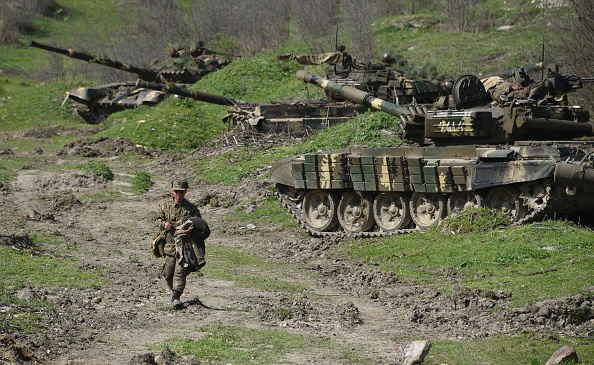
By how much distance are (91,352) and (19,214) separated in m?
11.5

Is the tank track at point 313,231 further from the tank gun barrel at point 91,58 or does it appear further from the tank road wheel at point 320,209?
the tank gun barrel at point 91,58

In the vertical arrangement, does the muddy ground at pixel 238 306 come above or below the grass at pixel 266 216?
below

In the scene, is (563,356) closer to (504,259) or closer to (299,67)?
(504,259)

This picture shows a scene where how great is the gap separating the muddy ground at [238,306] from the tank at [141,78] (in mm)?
19452

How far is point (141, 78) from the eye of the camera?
42.5 metres

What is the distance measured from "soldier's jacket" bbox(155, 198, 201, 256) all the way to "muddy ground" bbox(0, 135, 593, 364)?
808mm

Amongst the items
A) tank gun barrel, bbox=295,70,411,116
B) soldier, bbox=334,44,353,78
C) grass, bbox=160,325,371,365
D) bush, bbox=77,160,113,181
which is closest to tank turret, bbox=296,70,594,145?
tank gun barrel, bbox=295,70,411,116

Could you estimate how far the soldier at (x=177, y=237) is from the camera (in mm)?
12359

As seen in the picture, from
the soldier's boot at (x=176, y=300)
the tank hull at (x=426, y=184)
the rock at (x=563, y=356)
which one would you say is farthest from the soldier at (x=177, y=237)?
the tank hull at (x=426, y=184)

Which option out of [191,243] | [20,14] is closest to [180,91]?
[191,243]

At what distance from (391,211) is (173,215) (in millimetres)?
7003

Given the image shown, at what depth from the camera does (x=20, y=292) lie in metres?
12.1

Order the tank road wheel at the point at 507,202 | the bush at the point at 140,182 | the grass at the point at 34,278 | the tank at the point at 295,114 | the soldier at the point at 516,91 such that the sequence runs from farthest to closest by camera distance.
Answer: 1. the tank at the point at 295,114
2. the bush at the point at 140,182
3. the soldier at the point at 516,91
4. the tank road wheel at the point at 507,202
5. the grass at the point at 34,278

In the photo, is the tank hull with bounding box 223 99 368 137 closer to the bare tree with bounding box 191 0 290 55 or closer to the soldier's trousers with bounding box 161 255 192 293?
the soldier's trousers with bounding box 161 255 192 293
